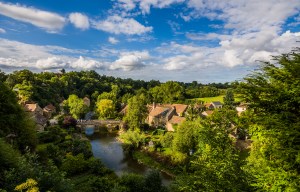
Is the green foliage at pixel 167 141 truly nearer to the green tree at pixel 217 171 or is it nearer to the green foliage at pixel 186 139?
the green foliage at pixel 186 139

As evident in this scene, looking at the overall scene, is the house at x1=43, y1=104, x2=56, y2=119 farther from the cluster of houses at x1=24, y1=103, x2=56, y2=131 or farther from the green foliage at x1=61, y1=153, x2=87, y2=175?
the green foliage at x1=61, y1=153, x2=87, y2=175

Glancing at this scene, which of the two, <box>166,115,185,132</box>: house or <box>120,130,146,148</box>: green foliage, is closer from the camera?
<box>120,130,146,148</box>: green foliage

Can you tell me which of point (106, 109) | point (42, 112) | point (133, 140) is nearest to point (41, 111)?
point (42, 112)

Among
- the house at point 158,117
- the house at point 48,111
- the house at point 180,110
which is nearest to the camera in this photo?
the house at point 158,117

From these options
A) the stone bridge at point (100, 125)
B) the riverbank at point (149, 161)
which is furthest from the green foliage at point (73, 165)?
the stone bridge at point (100, 125)

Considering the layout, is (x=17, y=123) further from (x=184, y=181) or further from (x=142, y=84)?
(x=142, y=84)

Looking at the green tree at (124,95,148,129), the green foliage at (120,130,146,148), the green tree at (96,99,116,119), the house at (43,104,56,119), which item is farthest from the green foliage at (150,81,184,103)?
the green foliage at (120,130,146,148)
